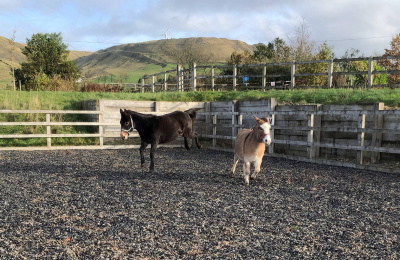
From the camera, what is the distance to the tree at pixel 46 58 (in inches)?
1171

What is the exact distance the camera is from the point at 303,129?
33.1 ft

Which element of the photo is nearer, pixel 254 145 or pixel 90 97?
pixel 254 145

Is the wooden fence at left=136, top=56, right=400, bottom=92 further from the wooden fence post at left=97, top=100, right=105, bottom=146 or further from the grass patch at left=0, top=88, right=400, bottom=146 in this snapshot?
the wooden fence post at left=97, top=100, right=105, bottom=146

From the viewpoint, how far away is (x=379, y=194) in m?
6.24

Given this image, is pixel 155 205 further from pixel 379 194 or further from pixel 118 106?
pixel 118 106

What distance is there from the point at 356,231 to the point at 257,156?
110 inches

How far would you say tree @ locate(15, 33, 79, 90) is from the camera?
2973 centimetres

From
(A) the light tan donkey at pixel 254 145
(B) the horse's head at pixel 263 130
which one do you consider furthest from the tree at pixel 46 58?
(B) the horse's head at pixel 263 130

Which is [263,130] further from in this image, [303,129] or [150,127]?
[303,129]

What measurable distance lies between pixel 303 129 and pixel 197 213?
6078 mm

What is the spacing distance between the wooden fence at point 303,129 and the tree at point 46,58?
18403 millimetres

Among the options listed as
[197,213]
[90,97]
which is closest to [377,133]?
[197,213]

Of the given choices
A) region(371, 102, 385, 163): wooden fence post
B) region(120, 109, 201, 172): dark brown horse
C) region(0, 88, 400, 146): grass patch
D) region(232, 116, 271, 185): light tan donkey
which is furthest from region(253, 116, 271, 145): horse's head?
region(0, 88, 400, 146): grass patch

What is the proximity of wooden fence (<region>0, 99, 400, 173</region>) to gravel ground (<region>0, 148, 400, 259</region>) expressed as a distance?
859 mm
